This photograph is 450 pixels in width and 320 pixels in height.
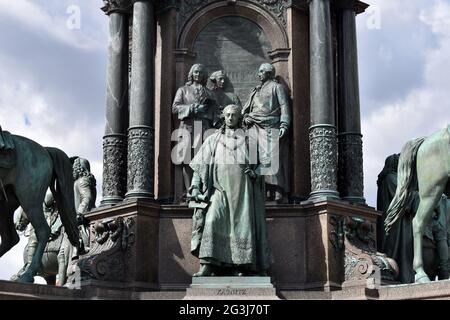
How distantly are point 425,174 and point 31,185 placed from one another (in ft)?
20.7

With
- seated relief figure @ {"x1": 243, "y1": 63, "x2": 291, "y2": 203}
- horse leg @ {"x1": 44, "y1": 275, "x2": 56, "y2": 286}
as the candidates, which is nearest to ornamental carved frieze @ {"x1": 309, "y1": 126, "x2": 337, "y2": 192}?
seated relief figure @ {"x1": 243, "y1": 63, "x2": 291, "y2": 203}

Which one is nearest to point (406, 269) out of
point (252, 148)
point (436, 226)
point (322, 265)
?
point (436, 226)

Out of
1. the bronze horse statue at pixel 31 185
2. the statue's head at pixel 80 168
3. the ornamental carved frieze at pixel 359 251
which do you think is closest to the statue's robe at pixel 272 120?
the ornamental carved frieze at pixel 359 251

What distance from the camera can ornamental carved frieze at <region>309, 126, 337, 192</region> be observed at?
19.0 meters

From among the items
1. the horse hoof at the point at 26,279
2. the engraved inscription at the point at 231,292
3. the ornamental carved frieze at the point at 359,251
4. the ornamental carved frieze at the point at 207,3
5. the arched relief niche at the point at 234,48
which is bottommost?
the engraved inscription at the point at 231,292

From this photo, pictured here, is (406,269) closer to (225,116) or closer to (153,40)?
(225,116)

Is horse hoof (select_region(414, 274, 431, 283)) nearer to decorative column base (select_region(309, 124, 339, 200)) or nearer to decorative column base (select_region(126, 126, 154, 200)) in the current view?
decorative column base (select_region(309, 124, 339, 200))

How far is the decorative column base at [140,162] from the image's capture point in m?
19.1

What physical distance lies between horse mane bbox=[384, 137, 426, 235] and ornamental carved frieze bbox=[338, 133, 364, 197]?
2004mm

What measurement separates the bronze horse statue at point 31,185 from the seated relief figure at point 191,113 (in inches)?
89.1

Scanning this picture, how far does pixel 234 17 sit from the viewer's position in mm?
20719

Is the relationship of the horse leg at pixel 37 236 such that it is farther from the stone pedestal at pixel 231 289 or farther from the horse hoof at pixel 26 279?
the stone pedestal at pixel 231 289

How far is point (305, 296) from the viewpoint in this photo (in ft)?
56.9
